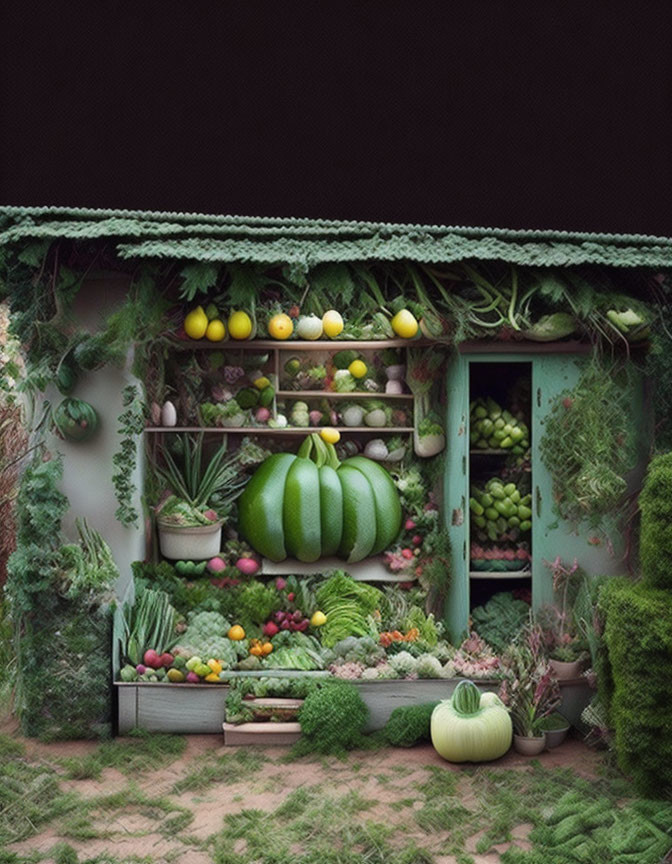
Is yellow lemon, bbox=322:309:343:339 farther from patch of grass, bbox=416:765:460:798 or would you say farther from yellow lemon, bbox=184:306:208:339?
patch of grass, bbox=416:765:460:798

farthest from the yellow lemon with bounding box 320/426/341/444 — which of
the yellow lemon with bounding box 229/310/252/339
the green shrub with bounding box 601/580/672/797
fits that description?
the green shrub with bounding box 601/580/672/797

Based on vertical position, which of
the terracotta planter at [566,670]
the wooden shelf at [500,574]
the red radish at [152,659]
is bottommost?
the terracotta planter at [566,670]

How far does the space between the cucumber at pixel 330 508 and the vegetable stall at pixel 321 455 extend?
2 cm

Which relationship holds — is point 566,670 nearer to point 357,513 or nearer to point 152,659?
point 357,513

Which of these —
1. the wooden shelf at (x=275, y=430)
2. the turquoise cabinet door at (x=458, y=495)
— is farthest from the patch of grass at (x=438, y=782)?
the wooden shelf at (x=275, y=430)

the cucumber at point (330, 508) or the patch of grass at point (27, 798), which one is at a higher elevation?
the cucumber at point (330, 508)

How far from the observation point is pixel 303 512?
308 inches

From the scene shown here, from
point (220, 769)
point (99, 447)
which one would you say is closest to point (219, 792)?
point (220, 769)

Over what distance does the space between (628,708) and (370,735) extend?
6.20 feet

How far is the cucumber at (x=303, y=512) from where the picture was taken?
7.84m

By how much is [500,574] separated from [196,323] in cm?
305

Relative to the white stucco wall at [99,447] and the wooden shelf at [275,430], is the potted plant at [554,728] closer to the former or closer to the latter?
the wooden shelf at [275,430]

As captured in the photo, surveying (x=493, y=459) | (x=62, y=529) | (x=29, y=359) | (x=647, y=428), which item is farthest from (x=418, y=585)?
(x=29, y=359)

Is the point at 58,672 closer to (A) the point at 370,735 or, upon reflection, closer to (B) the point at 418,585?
(A) the point at 370,735
